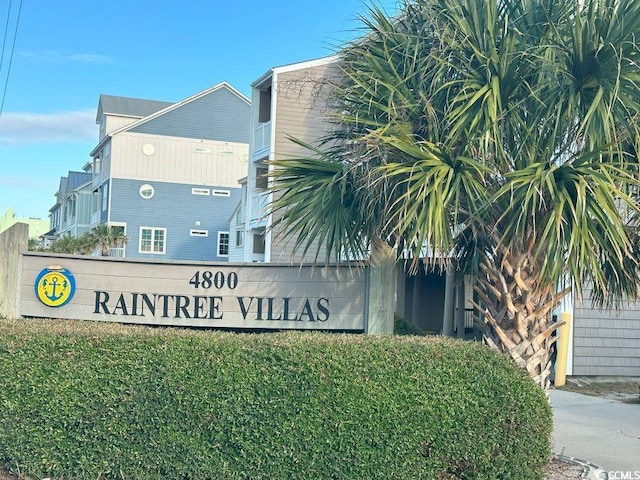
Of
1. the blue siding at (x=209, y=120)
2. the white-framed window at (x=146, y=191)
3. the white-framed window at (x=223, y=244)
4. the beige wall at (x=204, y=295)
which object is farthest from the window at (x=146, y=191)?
the beige wall at (x=204, y=295)

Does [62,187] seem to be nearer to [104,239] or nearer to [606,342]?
[104,239]

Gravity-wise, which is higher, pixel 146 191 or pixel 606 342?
pixel 146 191

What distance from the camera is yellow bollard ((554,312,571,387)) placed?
13.8 meters

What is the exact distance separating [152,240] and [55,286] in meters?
32.5

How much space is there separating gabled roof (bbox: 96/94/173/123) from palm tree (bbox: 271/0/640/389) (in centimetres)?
3829

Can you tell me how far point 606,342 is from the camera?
14.8 m

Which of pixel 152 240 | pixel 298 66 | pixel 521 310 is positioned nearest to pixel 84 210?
pixel 152 240

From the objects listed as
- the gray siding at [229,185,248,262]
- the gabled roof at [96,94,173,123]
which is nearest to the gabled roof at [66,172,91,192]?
the gabled roof at [96,94,173,123]

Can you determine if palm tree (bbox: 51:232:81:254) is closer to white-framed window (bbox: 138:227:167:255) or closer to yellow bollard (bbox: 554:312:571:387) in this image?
white-framed window (bbox: 138:227:167:255)

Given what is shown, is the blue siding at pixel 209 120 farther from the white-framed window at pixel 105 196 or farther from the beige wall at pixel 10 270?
the beige wall at pixel 10 270

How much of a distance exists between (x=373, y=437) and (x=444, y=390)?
672mm

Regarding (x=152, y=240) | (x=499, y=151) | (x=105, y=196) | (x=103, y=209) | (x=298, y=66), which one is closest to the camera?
(x=499, y=151)

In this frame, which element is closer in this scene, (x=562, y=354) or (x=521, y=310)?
(x=521, y=310)

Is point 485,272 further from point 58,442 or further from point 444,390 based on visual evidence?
point 58,442
